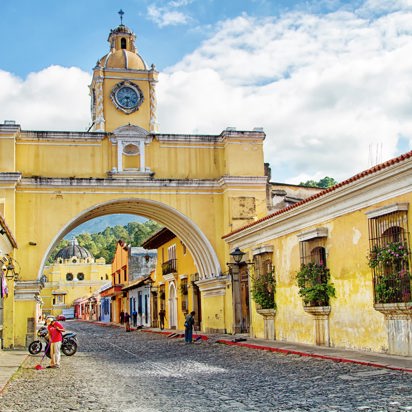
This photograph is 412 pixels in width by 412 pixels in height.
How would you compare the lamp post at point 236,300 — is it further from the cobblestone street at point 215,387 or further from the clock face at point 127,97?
the cobblestone street at point 215,387

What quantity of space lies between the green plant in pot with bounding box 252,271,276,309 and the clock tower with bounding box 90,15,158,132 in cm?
748

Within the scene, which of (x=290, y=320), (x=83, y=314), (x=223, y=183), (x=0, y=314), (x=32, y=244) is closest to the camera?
(x=290, y=320)

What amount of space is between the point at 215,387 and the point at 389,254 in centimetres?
452

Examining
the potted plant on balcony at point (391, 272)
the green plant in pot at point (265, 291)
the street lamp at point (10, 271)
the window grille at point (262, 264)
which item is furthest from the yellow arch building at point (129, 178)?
the potted plant on balcony at point (391, 272)

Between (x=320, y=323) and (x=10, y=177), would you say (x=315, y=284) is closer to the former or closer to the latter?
(x=320, y=323)

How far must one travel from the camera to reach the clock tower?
23453 mm

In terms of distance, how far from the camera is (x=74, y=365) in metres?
14.3

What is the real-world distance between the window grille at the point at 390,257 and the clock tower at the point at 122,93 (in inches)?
489

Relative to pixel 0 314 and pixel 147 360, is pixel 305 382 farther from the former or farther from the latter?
pixel 0 314

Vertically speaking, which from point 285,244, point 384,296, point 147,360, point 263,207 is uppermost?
point 263,207

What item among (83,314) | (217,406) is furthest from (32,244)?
(83,314)

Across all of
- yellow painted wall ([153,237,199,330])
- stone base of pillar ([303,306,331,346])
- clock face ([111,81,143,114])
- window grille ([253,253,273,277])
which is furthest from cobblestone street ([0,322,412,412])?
yellow painted wall ([153,237,199,330])

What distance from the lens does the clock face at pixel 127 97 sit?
23.6 m

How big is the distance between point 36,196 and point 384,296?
13.2 meters
